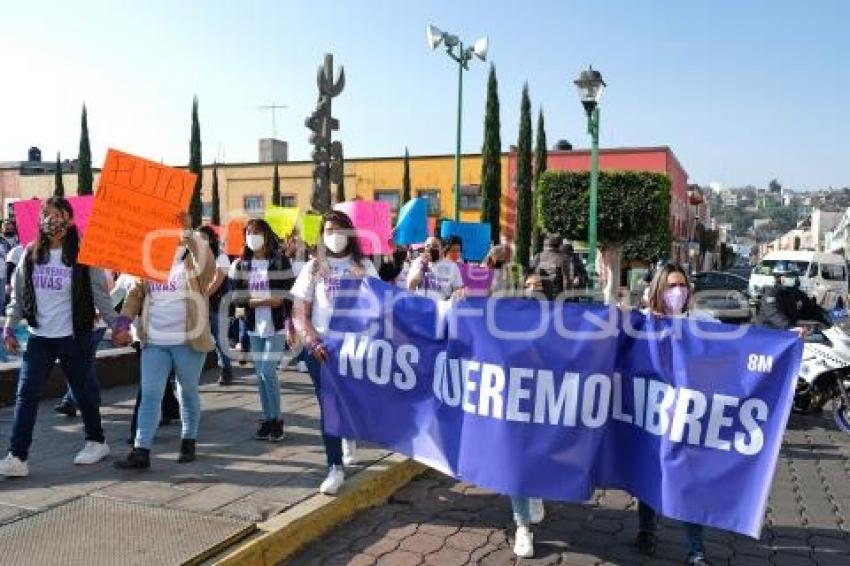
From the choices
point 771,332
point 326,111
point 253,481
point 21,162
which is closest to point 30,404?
point 253,481

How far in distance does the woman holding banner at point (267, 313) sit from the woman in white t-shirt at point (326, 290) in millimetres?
1145

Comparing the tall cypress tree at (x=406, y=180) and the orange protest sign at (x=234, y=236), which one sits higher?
the tall cypress tree at (x=406, y=180)

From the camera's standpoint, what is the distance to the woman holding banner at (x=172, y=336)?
546 centimetres

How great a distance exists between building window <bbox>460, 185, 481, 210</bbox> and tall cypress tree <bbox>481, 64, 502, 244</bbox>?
7.55 feet

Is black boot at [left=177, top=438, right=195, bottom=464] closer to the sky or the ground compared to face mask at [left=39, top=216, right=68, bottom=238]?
closer to the ground

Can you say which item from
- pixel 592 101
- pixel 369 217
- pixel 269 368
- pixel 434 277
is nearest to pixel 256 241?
pixel 269 368

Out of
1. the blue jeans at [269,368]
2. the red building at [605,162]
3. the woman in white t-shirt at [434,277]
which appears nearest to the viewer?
the blue jeans at [269,368]

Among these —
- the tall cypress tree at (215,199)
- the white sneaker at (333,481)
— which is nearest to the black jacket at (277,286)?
the white sneaker at (333,481)

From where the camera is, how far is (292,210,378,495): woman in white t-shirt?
16.8ft

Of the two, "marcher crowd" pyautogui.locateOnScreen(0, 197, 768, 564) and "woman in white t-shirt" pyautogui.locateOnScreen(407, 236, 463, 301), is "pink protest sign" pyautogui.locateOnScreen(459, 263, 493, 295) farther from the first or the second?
"marcher crowd" pyautogui.locateOnScreen(0, 197, 768, 564)

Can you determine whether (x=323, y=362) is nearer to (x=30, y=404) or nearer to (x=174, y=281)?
(x=174, y=281)

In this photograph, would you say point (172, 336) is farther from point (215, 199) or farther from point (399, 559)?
point (215, 199)

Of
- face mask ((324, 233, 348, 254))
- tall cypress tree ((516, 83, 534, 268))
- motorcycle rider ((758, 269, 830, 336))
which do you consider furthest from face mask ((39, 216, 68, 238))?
tall cypress tree ((516, 83, 534, 268))

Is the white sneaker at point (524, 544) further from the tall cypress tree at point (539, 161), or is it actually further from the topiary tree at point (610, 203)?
the tall cypress tree at point (539, 161)
